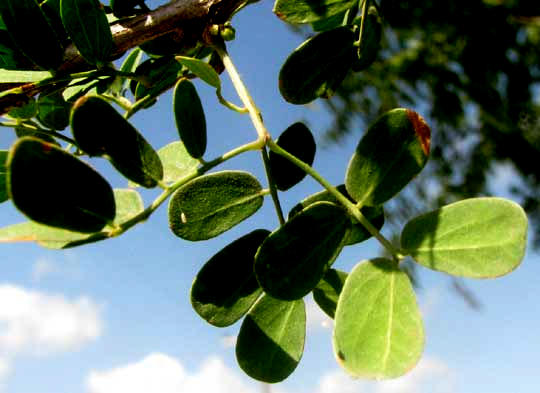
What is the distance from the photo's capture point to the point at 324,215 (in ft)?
1.18

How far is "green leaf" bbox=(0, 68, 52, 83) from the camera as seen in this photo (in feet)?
1.51

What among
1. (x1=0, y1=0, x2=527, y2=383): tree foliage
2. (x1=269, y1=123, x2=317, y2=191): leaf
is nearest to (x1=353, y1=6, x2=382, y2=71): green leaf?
(x1=0, y1=0, x2=527, y2=383): tree foliage

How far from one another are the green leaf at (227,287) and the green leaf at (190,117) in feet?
0.24

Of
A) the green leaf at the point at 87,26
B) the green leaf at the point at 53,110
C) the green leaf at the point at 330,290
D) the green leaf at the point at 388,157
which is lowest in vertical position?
the green leaf at the point at 330,290

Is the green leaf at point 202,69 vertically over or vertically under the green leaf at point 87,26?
under

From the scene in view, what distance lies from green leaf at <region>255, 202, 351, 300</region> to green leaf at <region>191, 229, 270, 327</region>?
6 centimetres

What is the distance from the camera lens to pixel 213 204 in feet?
1.29

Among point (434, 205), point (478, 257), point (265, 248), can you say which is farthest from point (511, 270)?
point (434, 205)

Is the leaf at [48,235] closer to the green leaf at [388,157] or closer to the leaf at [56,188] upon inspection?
the leaf at [56,188]

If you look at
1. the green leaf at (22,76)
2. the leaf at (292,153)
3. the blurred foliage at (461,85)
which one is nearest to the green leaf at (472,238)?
the leaf at (292,153)

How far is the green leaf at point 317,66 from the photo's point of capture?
0.46 m

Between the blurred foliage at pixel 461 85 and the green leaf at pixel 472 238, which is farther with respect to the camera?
the blurred foliage at pixel 461 85

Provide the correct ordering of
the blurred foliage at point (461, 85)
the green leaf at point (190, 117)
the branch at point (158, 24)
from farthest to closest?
the blurred foliage at point (461, 85), the branch at point (158, 24), the green leaf at point (190, 117)

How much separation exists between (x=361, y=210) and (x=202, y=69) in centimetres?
15
